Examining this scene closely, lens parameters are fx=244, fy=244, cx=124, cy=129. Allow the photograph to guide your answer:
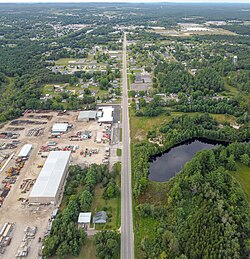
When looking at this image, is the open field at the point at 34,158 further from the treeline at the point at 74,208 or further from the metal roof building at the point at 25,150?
the treeline at the point at 74,208

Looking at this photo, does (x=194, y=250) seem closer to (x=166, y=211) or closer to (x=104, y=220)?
(x=166, y=211)

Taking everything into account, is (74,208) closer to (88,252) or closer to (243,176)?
(88,252)

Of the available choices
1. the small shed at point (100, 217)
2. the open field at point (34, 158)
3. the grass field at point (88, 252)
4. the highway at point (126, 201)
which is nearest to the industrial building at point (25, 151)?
the open field at point (34, 158)

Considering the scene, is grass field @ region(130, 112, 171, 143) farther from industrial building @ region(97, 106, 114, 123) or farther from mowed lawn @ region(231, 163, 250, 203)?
mowed lawn @ region(231, 163, 250, 203)

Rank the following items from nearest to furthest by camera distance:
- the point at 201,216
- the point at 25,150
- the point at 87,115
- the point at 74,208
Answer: the point at 201,216 → the point at 74,208 → the point at 25,150 → the point at 87,115

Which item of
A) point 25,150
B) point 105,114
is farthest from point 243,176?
point 25,150

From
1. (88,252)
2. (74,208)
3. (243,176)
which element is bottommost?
(243,176)
